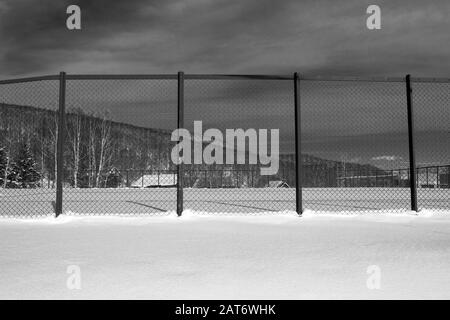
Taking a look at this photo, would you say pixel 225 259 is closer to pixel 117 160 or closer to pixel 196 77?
pixel 196 77

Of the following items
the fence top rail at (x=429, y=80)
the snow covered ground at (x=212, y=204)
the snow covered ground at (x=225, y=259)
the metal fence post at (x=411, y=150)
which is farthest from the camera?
the snow covered ground at (x=212, y=204)

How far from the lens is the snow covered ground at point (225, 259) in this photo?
8.50ft

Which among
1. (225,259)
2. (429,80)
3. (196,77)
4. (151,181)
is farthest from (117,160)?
(225,259)

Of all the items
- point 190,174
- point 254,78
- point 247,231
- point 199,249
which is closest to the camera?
point 199,249

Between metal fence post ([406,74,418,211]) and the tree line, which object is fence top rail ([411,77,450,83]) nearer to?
metal fence post ([406,74,418,211])

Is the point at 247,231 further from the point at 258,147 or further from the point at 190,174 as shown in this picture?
the point at 190,174

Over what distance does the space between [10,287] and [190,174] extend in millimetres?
18434

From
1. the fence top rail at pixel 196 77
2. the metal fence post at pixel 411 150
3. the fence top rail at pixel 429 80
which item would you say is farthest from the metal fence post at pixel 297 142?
the fence top rail at pixel 429 80

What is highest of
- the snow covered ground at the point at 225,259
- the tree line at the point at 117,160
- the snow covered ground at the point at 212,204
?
the tree line at the point at 117,160

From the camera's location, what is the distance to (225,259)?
356 centimetres

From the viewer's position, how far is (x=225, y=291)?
257 centimetres

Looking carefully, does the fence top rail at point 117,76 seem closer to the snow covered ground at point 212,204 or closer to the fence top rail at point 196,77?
the fence top rail at point 196,77

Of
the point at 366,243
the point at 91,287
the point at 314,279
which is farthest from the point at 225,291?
the point at 366,243

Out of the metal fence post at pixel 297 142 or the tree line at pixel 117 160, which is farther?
the tree line at pixel 117 160
